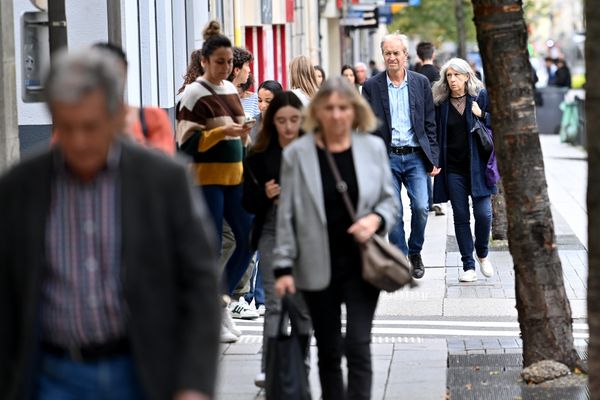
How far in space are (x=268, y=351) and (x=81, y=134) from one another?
2849 mm

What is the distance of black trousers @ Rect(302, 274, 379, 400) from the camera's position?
248 inches

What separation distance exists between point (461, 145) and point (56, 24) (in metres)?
4.89

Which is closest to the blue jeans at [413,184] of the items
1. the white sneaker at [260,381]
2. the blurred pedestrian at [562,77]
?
the white sneaker at [260,381]

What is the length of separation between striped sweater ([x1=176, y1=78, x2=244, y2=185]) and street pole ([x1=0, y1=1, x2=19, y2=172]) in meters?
1.12

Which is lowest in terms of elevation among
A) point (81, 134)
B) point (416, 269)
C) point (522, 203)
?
point (416, 269)

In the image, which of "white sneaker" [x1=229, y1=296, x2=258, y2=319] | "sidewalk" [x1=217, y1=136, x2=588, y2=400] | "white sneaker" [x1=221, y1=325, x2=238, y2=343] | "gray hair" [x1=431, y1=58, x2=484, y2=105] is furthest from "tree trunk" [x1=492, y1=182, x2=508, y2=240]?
"white sneaker" [x1=221, y1=325, x2=238, y2=343]

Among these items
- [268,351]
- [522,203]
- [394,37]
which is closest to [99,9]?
[394,37]

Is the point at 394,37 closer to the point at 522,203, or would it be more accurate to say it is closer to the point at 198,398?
the point at 522,203

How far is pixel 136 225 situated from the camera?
12.6 ft

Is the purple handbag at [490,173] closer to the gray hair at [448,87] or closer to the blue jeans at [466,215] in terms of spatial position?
the blue jeans at [466,215]

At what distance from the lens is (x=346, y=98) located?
6.38 m

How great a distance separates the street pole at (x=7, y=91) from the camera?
8.09 meters

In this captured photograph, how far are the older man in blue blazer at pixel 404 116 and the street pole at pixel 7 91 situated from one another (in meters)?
4.12

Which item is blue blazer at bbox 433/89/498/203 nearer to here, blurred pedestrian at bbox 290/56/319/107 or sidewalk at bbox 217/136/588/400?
sidewalk at bbox 217/136/588/400
